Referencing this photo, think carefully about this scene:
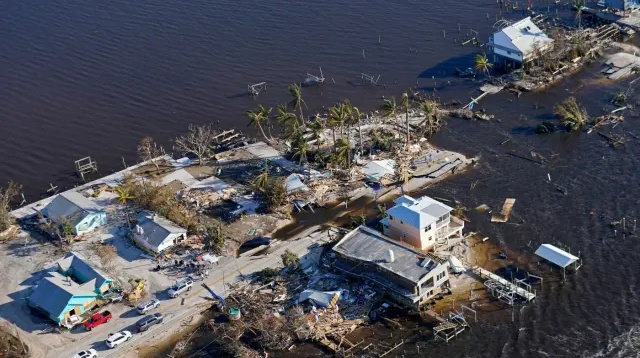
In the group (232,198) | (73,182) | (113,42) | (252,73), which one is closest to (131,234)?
(232,198)

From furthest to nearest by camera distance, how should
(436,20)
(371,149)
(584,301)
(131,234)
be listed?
(436,20) < (371,149) < (131,234) < (584,301)

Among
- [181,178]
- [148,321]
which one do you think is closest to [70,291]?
[148,321]

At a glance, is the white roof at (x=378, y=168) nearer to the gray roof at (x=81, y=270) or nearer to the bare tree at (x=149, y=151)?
the bare tree at (x=149, y=151)

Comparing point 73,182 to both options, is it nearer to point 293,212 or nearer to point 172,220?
point 172,220

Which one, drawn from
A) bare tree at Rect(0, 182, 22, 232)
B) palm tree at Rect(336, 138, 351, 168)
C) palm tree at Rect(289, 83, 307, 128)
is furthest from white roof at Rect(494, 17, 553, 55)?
bare tree at Rect(0, 182, 22, 232)

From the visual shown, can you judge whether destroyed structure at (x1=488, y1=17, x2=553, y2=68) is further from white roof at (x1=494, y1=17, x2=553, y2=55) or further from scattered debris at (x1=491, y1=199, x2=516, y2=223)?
scattered debris at (x1=491, y1=199, x2=516, y2=223)

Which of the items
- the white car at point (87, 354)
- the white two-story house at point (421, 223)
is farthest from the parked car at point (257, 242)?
the white car at point (87, 354)
